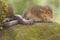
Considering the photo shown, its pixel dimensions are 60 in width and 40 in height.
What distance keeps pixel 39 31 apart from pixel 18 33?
29 cm

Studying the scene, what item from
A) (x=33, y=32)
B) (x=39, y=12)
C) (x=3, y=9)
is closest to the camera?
(x=33, y=32)

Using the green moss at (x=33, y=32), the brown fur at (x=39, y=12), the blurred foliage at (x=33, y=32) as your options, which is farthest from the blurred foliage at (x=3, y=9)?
the brown fur at (x=39, y=12)

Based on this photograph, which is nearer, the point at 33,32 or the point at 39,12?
the point at 33,32

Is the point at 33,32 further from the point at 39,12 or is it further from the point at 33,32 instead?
the point at 39,12

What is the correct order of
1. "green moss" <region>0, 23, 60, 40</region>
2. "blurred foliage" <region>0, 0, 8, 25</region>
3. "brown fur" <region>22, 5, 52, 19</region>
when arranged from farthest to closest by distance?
"brown fur" <region>22, 5, 52, 19</region> → "blurred foliage" <region>0, 0, 8, 25</region> → "green moss" <region>0, 23, 60, 40</region>

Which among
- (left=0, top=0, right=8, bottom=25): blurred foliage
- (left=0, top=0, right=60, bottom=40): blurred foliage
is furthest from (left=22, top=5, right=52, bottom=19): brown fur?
(left=0, top=0, right=8, bottom=25): blurred foliage

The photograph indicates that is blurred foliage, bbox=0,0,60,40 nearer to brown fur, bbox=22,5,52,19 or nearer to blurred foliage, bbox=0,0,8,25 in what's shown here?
blurred foliage, bbox=0,0,8,25

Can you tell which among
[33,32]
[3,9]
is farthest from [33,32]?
[3,9]

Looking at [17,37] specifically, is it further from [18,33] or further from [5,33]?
[5,33]

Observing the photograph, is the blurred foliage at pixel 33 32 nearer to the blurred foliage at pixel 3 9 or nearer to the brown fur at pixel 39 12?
the blurred foliage at pixel 3 9

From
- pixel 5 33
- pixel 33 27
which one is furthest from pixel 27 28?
pixel 5 33

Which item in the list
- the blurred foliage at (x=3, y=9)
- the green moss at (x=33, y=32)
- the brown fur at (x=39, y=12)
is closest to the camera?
the green moss at (x=33, y=32)

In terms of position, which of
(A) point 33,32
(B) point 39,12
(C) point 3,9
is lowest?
(A) point 33,32

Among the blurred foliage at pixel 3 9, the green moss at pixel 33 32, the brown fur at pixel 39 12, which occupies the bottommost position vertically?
the green moss at pixel 33 32
